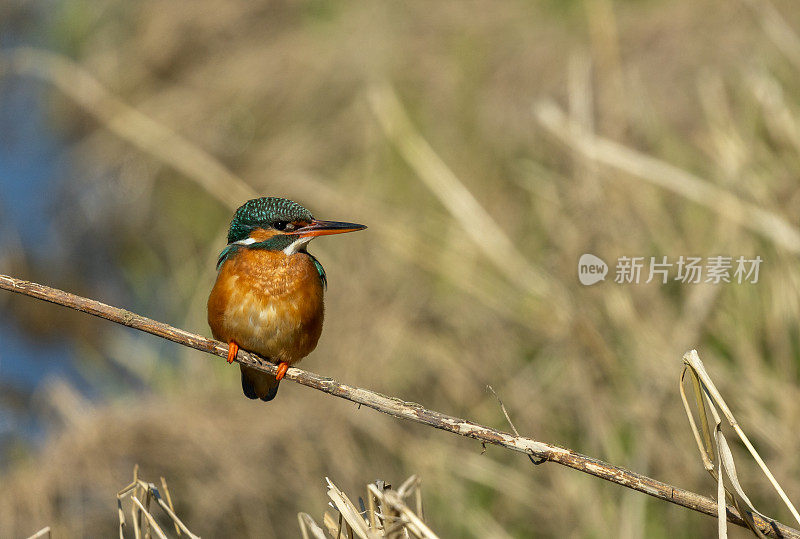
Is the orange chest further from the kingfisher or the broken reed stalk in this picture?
the broken reed stalk

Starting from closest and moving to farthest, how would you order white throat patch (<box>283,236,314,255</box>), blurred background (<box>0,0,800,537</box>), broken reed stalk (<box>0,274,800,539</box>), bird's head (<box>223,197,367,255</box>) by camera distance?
broken reed stalk (<box>0,274,800,539</box>), bird's head (<box>223,197,367,255</box>), white throat patch (<box>283,236,314,255</box>), blurred background (<box>0,0,800,537</box>)

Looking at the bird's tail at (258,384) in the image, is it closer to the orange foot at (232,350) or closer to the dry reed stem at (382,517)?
the orange foot at (232,350)

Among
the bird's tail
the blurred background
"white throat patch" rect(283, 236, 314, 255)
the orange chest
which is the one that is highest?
the blurred background

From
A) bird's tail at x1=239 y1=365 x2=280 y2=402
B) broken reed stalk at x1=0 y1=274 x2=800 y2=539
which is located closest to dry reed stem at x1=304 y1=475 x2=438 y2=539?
broken reed stalk at x1=0 y1=274 x2=800 y2=539

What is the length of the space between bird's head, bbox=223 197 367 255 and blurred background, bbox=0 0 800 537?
4.84ft

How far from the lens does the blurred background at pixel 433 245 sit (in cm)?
417

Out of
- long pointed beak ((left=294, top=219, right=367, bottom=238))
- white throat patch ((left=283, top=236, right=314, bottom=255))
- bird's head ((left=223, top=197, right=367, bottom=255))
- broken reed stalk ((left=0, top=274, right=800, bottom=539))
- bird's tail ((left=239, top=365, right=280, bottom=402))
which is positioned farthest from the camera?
bird's tail ((left=239, top=365, right=280, bottom=402))

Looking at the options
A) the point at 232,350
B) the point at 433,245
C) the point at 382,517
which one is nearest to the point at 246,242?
the point at 232,350

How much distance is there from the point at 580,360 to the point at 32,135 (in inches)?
246

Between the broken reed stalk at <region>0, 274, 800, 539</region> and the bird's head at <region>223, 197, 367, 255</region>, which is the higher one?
the bird's head at <region>223, 197, 367, 255</region>

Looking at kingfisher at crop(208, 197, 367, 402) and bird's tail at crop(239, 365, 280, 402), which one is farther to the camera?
bird's tail at crop(239, 365, 280, 402)

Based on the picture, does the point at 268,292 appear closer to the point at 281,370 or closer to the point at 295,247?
the point at 295,247

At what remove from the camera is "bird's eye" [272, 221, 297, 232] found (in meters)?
1.88

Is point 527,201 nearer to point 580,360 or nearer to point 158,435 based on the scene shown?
point 580,360
